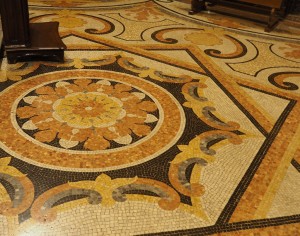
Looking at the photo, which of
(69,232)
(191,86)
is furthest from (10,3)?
(69,232)

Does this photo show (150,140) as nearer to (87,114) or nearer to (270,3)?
(87,114)

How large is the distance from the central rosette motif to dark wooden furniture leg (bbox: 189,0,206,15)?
208 centimetres

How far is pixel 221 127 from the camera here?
1826 millimetres

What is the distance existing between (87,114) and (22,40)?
2.65ft

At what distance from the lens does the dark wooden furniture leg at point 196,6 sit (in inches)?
144

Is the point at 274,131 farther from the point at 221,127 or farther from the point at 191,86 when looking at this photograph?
the point at 191,86

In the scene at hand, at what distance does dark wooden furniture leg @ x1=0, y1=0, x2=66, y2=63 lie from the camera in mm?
2143

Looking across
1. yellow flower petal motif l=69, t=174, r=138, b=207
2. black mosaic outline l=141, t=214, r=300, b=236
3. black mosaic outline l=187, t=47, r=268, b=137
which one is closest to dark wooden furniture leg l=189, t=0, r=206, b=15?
black mosaic outline l=187, t=47, r=268, b=137

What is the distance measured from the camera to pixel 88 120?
5.81ft

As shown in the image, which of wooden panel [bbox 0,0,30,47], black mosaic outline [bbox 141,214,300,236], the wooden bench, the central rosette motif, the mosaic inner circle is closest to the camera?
black mosaic outline [bbox 141,214,300,236]

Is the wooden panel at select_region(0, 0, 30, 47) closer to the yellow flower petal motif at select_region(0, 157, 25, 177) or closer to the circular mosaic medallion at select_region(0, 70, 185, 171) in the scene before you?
the circular mosaic medallion at select_region(0, 70, 185, 171)

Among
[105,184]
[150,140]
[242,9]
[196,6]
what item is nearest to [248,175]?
[150,140]

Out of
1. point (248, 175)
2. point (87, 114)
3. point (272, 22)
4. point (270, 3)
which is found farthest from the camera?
point (272, 22)

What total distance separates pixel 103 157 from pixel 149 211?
0.36 m
